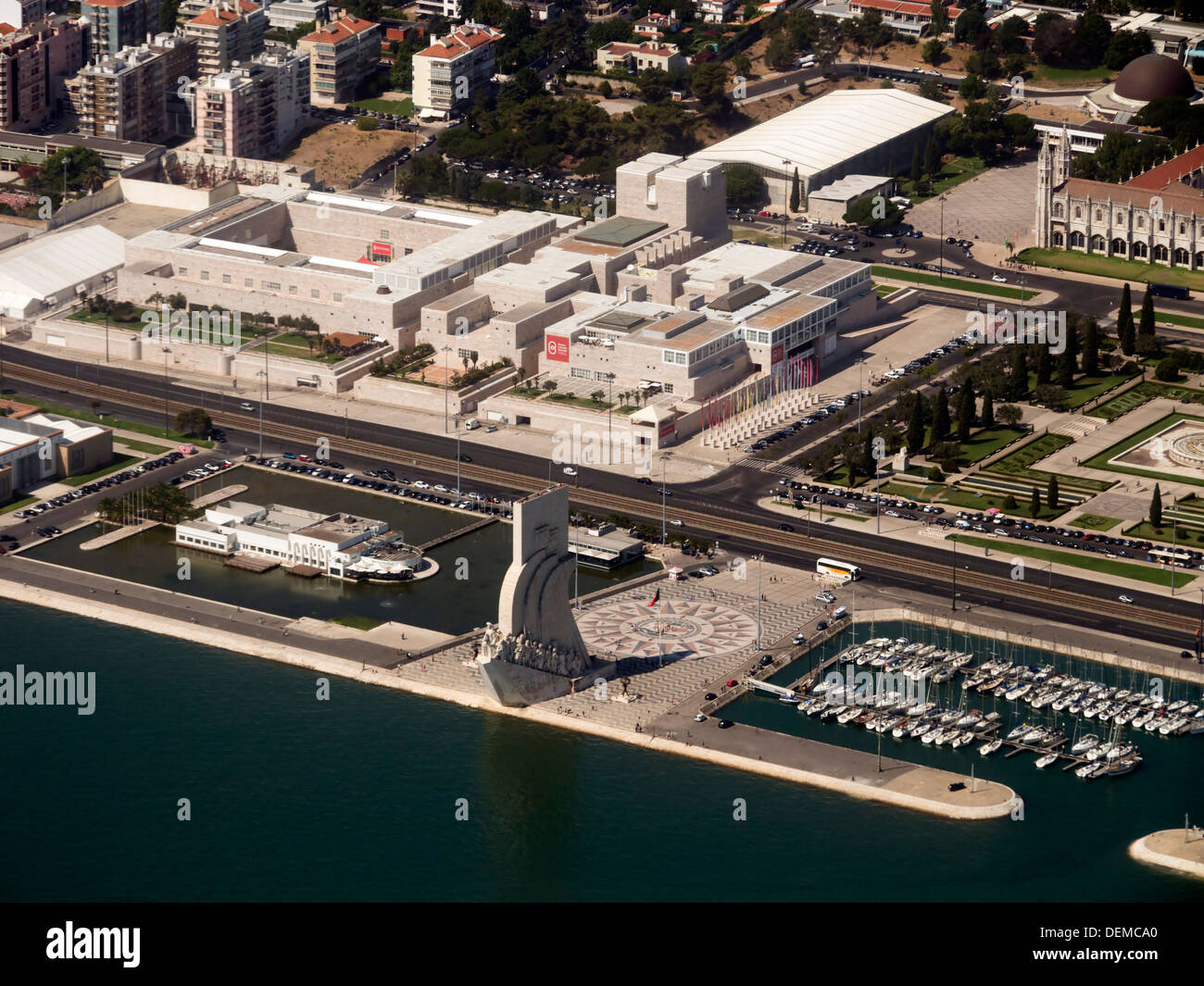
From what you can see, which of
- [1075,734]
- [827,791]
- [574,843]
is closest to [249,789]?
[574,843]

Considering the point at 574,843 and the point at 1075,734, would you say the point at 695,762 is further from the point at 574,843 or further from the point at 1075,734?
the point at 1075,734

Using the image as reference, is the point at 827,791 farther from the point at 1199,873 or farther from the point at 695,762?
the point at 1199,873

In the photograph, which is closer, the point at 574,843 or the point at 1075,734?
the point at 574,843

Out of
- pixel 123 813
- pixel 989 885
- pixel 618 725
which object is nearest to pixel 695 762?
pixel 618 725
